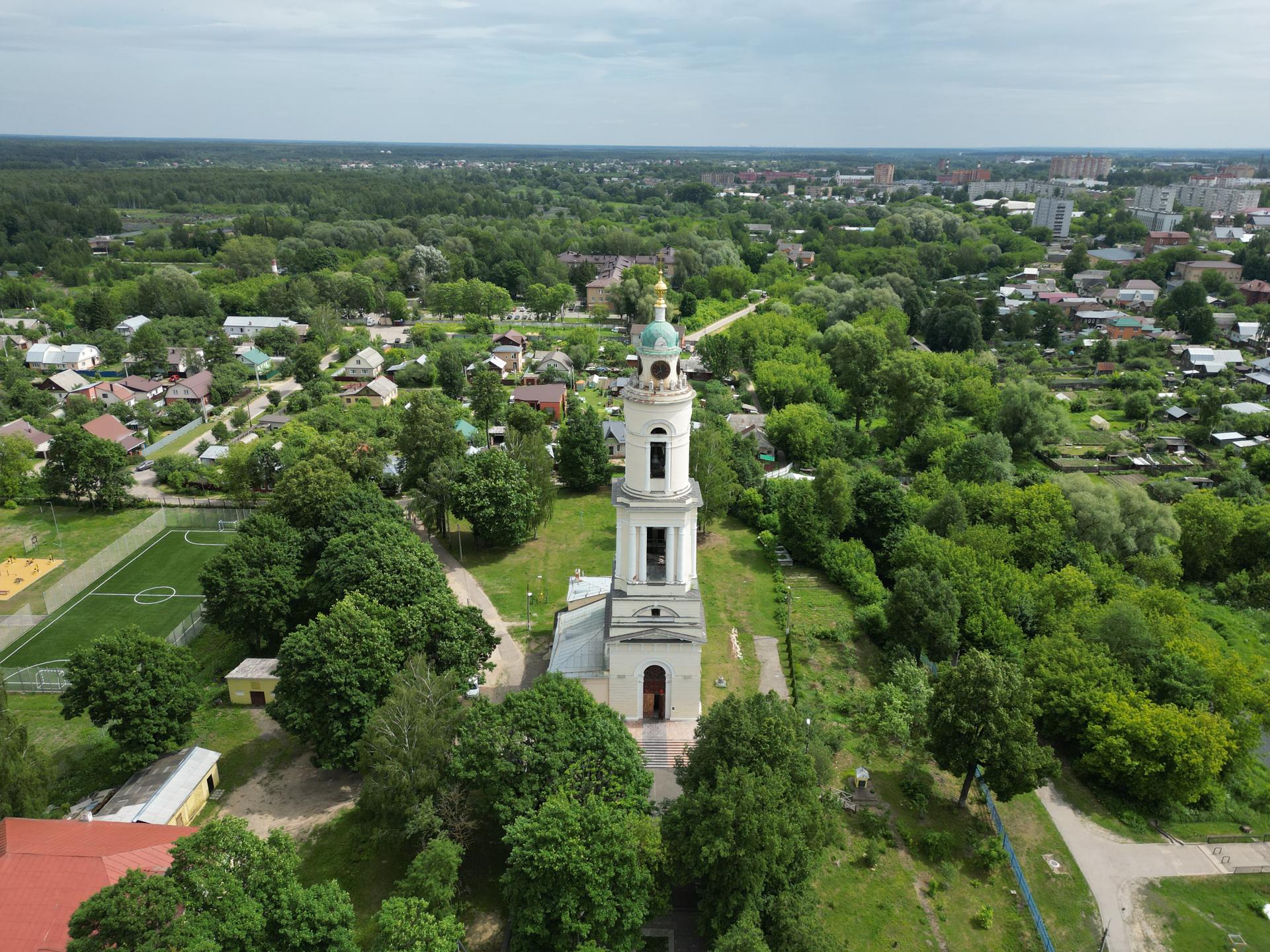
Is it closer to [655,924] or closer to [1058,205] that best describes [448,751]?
[655,924]

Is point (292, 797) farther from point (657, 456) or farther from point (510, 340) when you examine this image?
point (510, 340)

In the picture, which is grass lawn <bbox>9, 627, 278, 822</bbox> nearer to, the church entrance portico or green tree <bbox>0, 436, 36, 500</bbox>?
the church entrance portico

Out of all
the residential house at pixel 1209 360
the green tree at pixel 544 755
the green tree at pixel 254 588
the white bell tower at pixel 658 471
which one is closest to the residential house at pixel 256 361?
the green tree at pixel 254 588

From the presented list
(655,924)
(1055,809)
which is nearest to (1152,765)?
(1055,809)

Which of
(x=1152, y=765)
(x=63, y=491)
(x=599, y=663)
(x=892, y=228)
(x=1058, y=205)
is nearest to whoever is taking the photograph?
(x=1152, y=765)

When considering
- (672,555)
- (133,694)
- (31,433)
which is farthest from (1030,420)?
(31,433)

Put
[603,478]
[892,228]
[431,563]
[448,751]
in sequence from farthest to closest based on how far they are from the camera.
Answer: [892,228] → [603,478] → [431,563] → [448,751]
